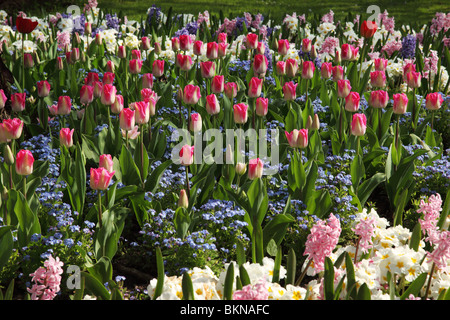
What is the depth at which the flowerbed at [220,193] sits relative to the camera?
216cm

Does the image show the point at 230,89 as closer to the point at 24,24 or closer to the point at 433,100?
the point at 433,100

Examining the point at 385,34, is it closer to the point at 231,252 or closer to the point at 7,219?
the point at 231,252

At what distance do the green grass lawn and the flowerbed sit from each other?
253 inches

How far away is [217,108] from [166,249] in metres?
1.03

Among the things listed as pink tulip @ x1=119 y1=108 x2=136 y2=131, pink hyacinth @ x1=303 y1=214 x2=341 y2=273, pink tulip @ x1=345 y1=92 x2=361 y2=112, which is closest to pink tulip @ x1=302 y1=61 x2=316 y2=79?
pink tulip @ x1=345 y1=92 x2=361 y2=112

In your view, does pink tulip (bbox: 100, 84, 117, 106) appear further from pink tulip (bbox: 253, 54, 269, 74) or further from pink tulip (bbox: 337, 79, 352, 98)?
pink tulip (bbox: 337, 79, 352, 98)

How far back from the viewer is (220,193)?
3.18m

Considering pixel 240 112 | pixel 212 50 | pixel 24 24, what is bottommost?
pixel 240 112

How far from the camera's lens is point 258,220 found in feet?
9.51

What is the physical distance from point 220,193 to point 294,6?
30.8ft

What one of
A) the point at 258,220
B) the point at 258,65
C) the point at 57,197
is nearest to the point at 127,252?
the point at 57,197

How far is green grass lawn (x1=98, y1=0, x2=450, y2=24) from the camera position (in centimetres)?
1106

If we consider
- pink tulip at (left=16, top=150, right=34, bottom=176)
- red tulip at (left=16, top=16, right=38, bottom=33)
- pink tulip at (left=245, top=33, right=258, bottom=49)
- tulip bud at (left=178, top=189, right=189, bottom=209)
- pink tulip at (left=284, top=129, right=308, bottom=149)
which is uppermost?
red tulip at (left=16, top=16, right=38, bottom=33)

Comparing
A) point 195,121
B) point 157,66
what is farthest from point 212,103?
point 157,66
